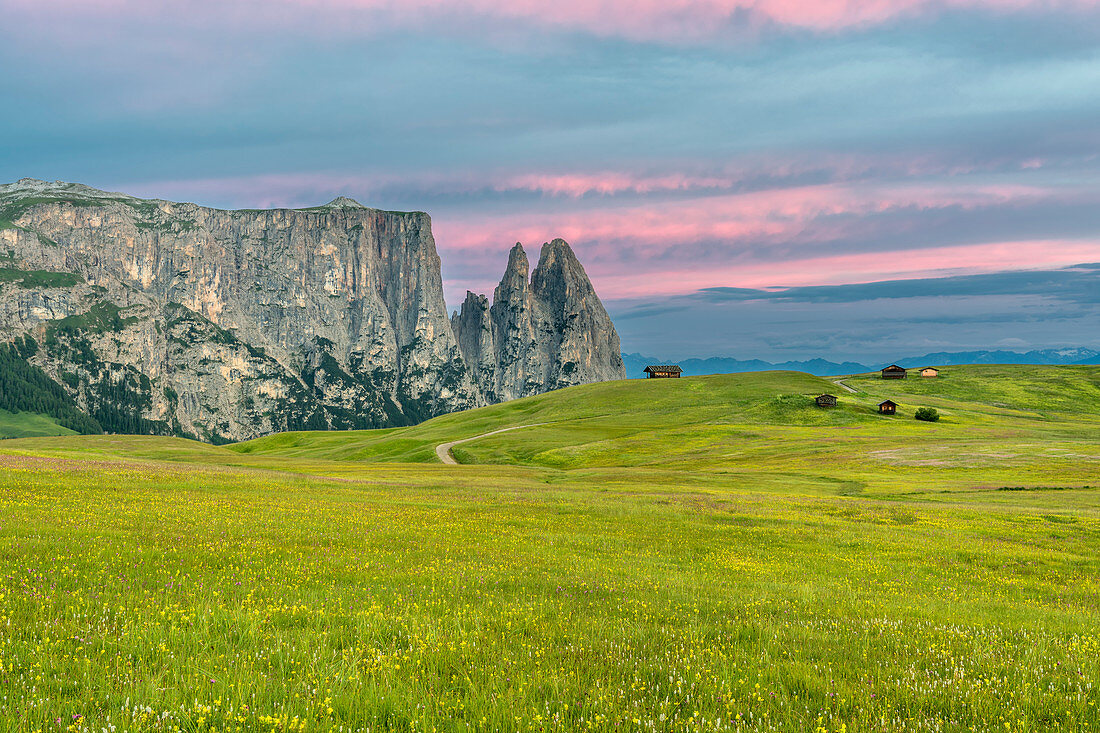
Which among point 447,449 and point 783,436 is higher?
point 783,436

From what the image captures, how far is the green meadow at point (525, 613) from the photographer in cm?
716

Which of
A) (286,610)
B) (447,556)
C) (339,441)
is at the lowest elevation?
(339,441)

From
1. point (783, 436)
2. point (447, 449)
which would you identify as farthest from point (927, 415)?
point (447, 449)

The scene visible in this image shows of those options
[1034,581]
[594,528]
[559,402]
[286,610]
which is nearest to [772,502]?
[594,528]

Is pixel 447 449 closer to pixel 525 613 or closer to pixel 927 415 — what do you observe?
pixel 927 415

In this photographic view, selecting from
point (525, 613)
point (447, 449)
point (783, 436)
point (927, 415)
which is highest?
point (525, 613)

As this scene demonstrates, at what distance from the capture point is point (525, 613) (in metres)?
11.9

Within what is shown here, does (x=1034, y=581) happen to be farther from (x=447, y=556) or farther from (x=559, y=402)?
(x=559, y=402)

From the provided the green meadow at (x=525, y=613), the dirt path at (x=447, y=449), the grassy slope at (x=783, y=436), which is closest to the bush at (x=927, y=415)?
the grassy slope at (x=783, y=436)

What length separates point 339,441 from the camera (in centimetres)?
16938

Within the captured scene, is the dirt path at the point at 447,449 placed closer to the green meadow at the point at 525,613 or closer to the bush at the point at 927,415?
the green meadow at the point at 525,613

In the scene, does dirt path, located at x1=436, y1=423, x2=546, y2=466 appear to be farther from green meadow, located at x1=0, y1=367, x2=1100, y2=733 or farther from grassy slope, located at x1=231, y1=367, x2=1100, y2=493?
green meadow, located at x1=0, y1=367, x2=1100, y2=733

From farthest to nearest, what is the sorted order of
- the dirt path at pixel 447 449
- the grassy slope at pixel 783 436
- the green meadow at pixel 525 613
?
the dirt path at pixel 447 449 → the grassy slope at pixel 783 436 → the green meadow at pixel 525 613

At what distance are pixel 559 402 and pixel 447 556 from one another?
169 meters
